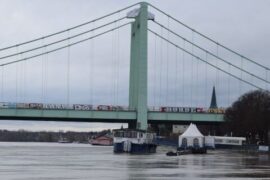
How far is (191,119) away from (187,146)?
20.8 metres

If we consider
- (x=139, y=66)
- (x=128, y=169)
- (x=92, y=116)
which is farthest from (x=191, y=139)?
(x=128, y=169)

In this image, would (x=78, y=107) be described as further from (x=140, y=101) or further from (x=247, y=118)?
(x=247, y=118)

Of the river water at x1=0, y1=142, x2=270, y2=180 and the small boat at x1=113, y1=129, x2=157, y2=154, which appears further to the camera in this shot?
the small boat at x1=113, y1=129, x2=157, y2=154

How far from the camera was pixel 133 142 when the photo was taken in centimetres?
10819

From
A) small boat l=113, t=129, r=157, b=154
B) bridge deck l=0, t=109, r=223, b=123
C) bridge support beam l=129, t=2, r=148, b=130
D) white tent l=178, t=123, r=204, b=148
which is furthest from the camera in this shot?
bridge deck l=0, t=109, r=223, b=123

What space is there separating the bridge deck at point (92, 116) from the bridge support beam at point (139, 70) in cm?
260

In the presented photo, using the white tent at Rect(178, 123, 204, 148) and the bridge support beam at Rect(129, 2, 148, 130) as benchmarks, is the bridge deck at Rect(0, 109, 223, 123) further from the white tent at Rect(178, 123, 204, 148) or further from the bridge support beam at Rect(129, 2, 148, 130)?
the white tent at Rect(178, 123, 204, 148)

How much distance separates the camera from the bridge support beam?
11838 centimetres

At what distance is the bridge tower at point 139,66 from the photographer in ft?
388

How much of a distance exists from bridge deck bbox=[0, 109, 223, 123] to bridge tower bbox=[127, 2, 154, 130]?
265cm

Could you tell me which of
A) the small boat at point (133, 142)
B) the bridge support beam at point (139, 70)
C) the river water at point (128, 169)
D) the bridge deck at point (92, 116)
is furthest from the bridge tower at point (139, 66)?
the river water at point (128, 169)

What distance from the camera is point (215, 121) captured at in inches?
5546

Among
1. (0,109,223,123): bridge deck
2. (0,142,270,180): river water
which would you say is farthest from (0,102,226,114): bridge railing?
(0,142,270,180): river water

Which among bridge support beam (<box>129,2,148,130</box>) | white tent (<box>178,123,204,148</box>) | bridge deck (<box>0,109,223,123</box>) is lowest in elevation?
white tent (<box>178,123,204,148</box>)
